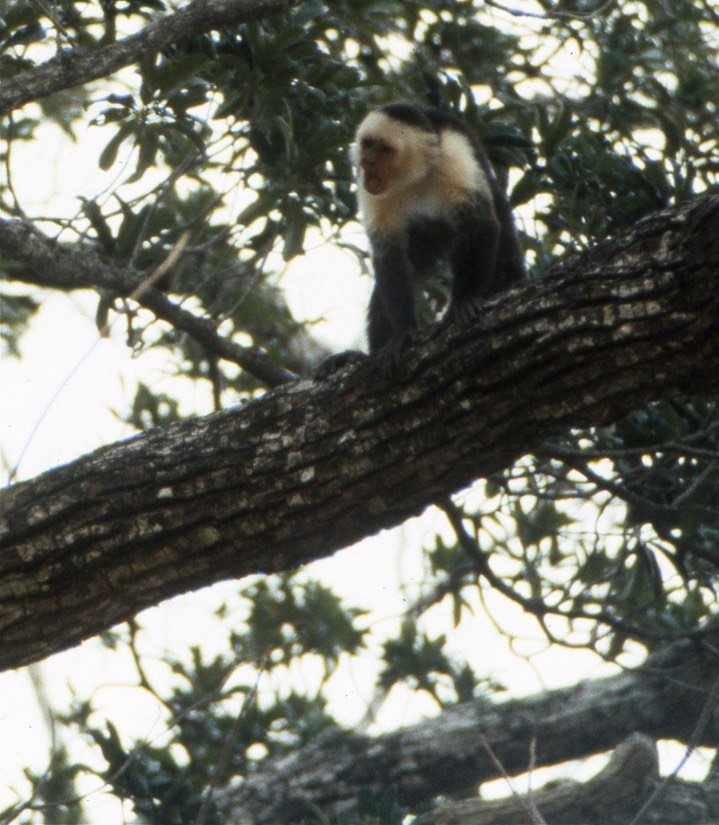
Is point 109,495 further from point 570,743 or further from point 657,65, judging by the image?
point 657,65

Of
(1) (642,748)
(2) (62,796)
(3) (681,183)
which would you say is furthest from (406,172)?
(2) (62,796)

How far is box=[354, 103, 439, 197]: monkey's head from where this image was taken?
3990mm

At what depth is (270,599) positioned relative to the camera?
18.5 ft

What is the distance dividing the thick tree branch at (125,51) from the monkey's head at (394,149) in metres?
0.98

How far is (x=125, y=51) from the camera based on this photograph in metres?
2.88

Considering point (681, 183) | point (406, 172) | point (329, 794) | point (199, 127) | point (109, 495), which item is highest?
point (199, 127)

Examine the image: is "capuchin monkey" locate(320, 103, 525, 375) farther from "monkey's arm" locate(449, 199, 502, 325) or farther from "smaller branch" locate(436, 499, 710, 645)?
"smaller branch" locate(436, 499, 710, 645)

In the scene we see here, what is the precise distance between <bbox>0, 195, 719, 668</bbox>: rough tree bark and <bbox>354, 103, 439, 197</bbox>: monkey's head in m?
1.30

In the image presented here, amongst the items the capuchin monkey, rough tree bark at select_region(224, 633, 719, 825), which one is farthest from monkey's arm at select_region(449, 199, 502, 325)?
rough tree bark at select_region(224, 633, 719, 825)

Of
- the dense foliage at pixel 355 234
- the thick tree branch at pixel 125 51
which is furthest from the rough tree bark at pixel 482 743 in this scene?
the thick tree branch at pixel 125 51

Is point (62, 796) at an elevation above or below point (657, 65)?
below

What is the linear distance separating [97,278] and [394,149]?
1.12m

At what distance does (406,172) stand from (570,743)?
225 centimetres

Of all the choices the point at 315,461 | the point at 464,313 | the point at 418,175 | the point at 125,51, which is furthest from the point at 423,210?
the point at 315,461
